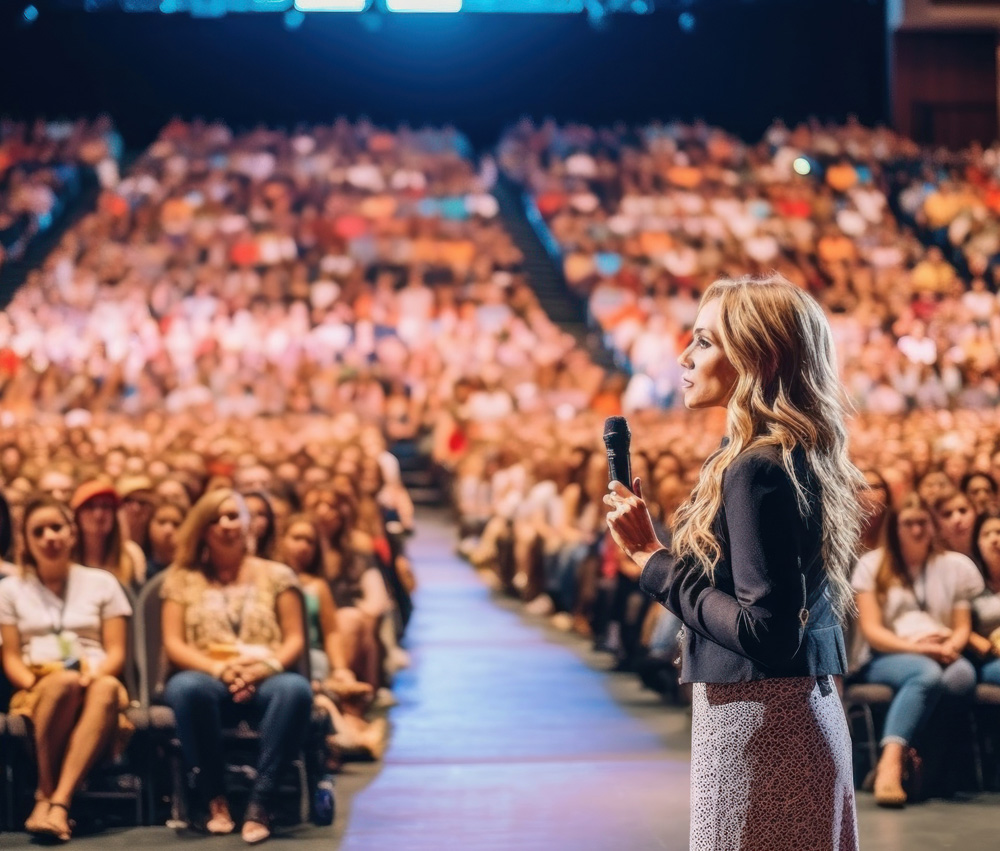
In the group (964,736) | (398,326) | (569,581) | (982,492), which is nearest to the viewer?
(964,736)

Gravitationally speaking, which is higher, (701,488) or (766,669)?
(701,488)

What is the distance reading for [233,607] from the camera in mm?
4836

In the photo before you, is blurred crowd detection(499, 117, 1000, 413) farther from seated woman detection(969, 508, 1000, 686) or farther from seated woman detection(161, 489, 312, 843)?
seated woman detection(161, 489, 312, 843)

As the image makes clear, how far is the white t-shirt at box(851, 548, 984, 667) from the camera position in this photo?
16.8ft

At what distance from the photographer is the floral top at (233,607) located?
4.78 meters

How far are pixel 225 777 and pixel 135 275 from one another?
1328cm

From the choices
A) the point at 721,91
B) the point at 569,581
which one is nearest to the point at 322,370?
the point at 569,581

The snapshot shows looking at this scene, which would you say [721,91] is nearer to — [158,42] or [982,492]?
[158,42]

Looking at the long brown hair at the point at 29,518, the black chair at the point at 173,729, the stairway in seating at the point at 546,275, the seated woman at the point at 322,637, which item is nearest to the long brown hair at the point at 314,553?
the seated woman at the point at 322,637

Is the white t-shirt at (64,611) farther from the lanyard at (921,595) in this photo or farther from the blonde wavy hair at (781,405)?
the blonde wavy hair at (781,405)

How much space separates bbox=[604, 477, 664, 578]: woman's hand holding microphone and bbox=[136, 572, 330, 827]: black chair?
291 cm

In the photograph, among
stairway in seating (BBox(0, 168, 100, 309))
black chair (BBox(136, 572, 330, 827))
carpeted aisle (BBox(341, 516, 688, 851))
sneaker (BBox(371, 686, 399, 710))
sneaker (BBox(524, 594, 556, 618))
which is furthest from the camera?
stairway in seating (BBox(0, 168, 100, 309))

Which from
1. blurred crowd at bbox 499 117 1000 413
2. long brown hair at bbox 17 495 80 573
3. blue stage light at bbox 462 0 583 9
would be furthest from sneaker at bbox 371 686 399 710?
blue stage light at bbox 462 0 583 9

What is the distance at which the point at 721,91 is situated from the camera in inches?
1025
